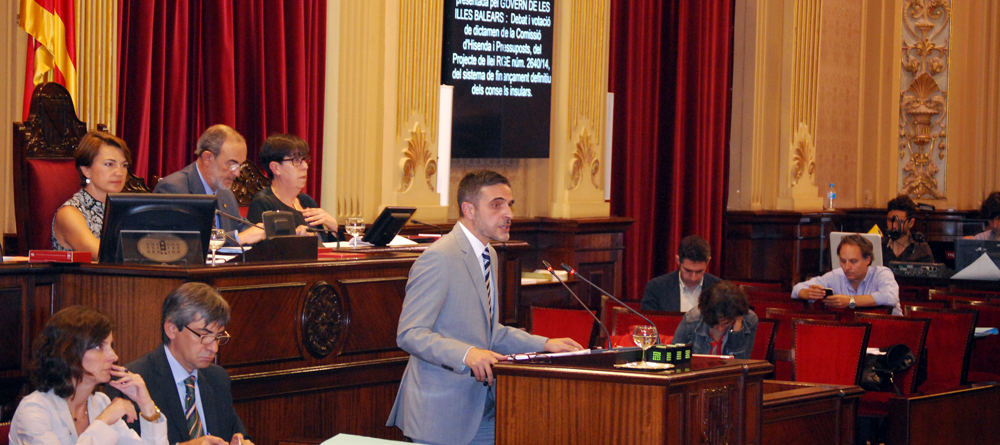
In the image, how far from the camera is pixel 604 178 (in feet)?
26.4

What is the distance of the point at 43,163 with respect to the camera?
4.32 meters

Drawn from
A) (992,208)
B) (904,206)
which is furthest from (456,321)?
(992,208)

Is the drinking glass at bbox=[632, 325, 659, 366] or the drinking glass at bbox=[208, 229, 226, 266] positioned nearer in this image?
the drinking glass at bbox=[632, 325, 659, 366]

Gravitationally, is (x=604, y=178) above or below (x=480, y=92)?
below

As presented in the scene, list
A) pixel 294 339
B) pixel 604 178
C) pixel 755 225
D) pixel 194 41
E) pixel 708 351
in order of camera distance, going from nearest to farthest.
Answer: pixel 294 339
pixel 708 351
pixel 194 41
pixel 604 178
pixel 755 225

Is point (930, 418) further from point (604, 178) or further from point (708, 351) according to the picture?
point (604, 178)

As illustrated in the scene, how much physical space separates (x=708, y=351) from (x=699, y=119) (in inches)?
195

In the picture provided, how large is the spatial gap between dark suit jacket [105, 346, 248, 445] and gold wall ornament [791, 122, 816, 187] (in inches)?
307

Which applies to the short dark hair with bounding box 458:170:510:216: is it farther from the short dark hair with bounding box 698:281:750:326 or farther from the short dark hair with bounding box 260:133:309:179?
the short dark hair with bounding box 260:133:309:179

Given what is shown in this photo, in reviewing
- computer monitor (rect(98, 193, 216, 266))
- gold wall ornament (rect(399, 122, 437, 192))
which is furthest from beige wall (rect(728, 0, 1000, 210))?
computer monitor (rect(98, 193, 216, 266))

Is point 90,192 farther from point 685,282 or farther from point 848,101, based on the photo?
point 848,101

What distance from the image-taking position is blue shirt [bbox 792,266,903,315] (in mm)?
6137

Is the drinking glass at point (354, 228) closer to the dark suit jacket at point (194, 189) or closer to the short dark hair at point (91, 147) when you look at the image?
the dark suit jacket at point (194, 189)

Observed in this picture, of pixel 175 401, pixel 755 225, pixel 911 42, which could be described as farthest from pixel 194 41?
pixel 911 42
